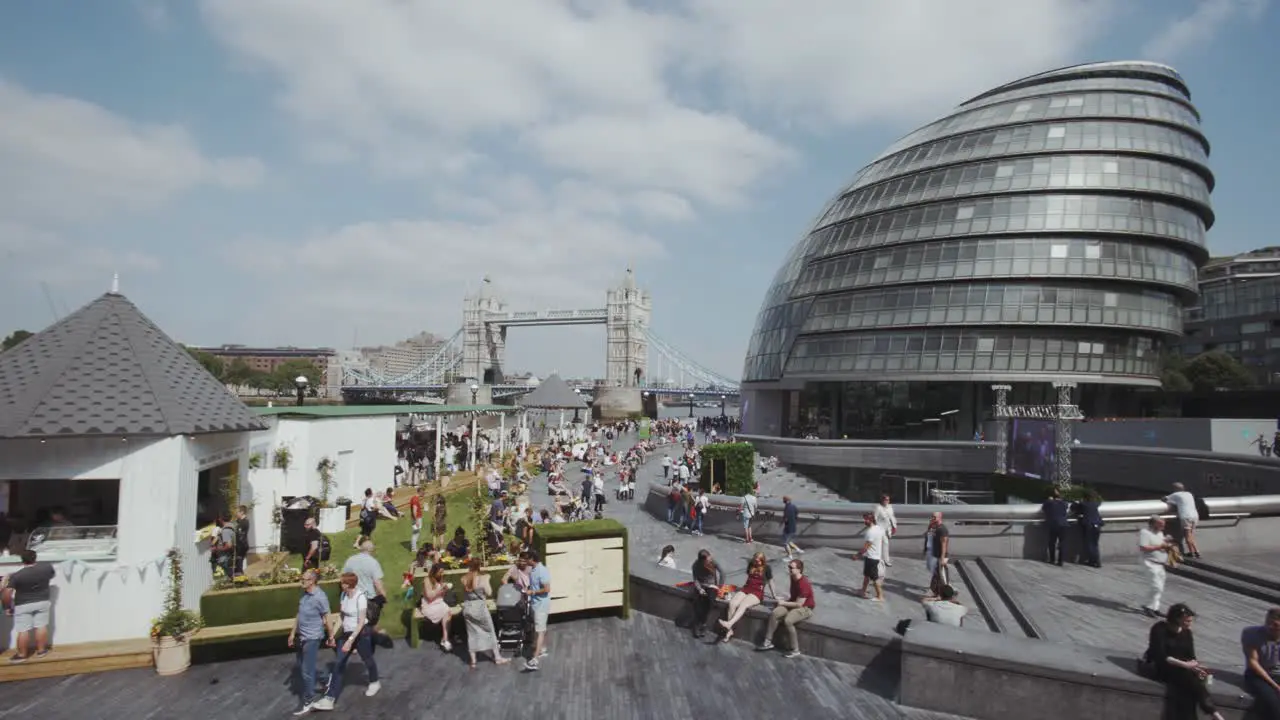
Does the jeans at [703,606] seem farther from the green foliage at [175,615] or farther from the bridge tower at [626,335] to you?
the bridge tower at [626,335]

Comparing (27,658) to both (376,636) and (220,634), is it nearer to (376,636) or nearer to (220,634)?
(220,634)

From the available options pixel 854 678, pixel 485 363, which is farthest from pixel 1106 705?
pixel 485 363

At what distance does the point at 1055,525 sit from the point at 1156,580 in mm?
3579

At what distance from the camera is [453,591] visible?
1247 centimetres

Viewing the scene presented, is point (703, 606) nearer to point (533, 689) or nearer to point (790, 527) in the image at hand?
point (533, 689)

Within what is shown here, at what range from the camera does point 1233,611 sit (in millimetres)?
11531

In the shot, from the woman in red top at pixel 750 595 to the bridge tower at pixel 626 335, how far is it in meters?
145

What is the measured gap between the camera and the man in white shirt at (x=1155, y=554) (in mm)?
10945

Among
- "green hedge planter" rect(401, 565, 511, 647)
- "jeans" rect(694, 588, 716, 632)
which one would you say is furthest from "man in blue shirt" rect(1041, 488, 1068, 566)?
"green hedge planter" rect(401, 565, 511, 647)

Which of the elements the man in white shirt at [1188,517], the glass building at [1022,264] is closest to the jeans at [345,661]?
the man in white shirt at [1188,517]

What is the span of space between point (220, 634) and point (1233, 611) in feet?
52.5

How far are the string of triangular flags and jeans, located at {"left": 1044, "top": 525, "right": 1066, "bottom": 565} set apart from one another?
16.8 m

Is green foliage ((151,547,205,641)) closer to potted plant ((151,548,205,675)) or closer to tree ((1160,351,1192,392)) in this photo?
potted plant ((151,548,205,675))

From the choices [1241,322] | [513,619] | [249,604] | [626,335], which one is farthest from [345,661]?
[626,335]
